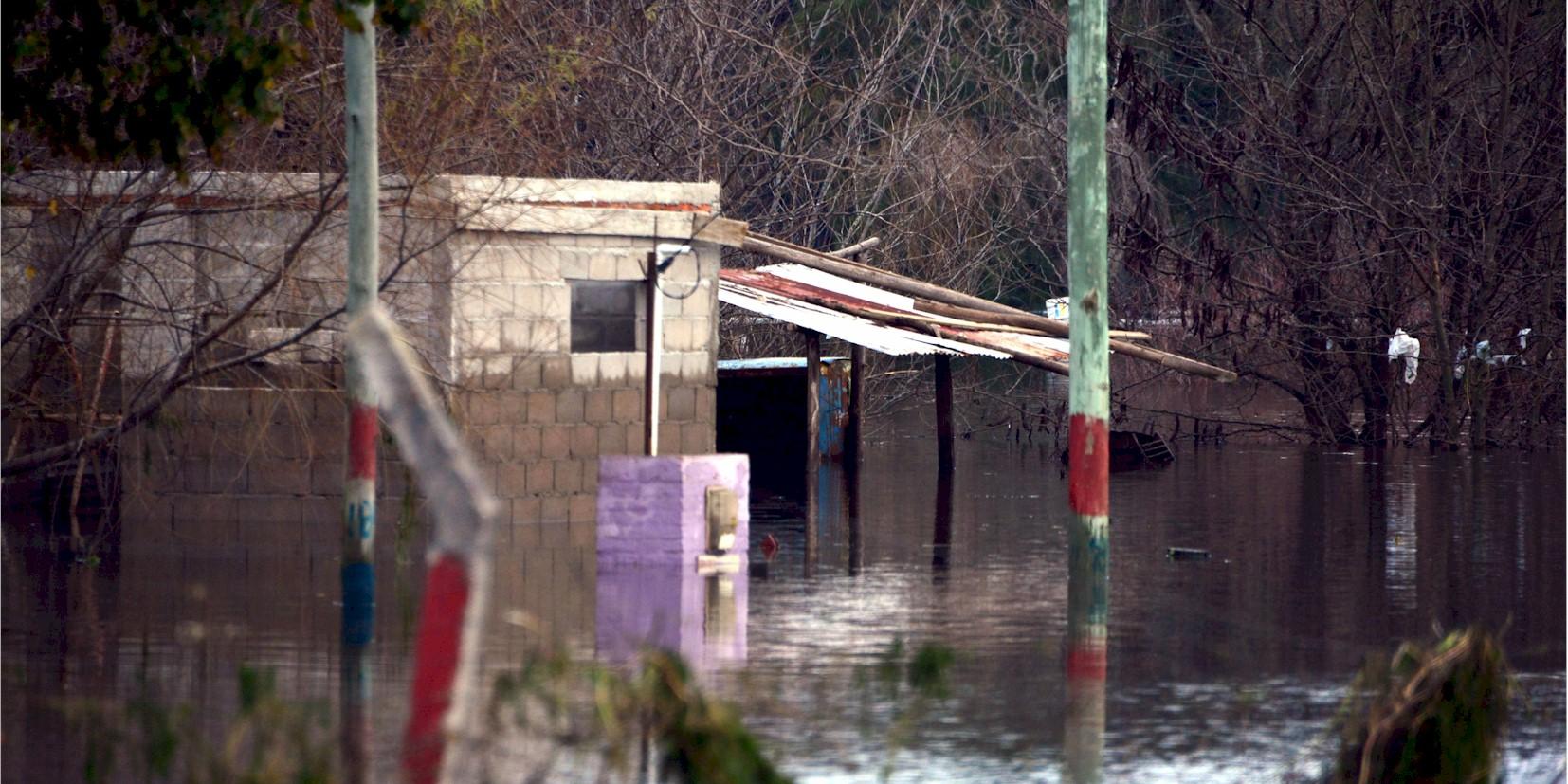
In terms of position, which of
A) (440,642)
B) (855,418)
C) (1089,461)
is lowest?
(440,642)

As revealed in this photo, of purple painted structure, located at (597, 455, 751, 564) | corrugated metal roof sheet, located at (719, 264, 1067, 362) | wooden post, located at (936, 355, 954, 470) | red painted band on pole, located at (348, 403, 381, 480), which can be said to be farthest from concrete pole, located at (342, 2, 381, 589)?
wooden post, located at (936, 355, 954, 470)

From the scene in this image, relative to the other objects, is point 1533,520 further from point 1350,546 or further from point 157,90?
point 157,90

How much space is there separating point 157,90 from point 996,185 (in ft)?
107

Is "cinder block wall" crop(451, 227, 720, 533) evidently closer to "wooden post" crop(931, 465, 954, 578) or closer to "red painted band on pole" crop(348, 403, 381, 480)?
"wooden post" crop(931, 465, 954, 578)

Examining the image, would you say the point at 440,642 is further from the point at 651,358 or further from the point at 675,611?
the point at 651,358

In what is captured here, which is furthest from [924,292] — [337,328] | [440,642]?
[440,642]

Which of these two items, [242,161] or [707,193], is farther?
[707,193]

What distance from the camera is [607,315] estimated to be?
17594 millimetres

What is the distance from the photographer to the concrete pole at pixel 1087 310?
1287 centimetres

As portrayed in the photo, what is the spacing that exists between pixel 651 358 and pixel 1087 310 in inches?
197

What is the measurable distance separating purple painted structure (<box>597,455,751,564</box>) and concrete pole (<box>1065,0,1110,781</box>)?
2.70 metres

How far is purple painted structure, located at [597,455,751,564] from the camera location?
48.3ft

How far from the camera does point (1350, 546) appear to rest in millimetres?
16781

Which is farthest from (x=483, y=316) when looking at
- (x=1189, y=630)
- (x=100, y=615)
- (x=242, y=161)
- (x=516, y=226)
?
(x=1189, y=630)
